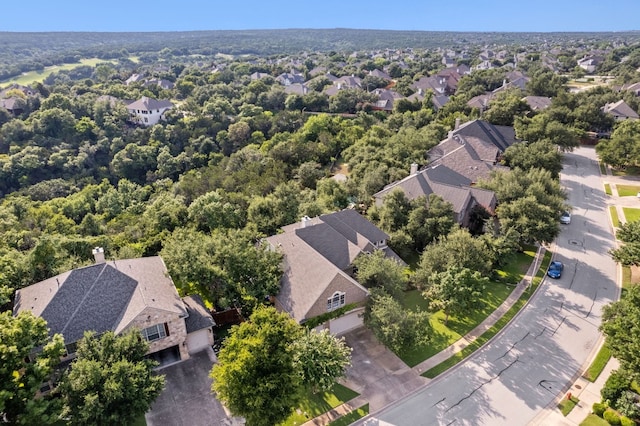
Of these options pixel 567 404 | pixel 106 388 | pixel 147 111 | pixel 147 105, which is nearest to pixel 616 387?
pixel 567 404

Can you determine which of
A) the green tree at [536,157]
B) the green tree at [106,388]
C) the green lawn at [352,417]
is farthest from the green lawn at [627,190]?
the green tree at [106,388]

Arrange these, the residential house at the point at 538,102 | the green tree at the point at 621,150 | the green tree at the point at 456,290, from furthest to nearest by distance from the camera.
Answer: the residential house at the point at 538,102 → the green tree at the point at 621,150 → the green tree at the point at 456,290

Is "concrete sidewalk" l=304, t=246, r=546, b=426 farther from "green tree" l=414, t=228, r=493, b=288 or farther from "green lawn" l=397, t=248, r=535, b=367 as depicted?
"green tree" l=414, t=228, r=493, b=288

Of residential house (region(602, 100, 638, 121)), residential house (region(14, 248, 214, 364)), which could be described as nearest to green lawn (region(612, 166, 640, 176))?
residential house (region(602, 100, 638, 121))

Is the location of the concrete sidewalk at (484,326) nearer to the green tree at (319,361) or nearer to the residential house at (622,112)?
the green tree at (319,361)

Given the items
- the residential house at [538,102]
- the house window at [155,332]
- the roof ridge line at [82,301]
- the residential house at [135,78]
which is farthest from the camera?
the residential house at [135,78]

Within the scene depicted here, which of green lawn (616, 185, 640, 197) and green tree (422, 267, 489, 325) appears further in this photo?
green lawn (616, 185, 640, 197)

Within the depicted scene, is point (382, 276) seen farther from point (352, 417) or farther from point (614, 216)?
point (614, 216)
